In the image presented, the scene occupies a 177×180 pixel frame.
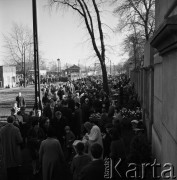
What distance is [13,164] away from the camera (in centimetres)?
755

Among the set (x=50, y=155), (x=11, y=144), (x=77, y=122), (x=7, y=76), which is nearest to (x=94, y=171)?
(x=50, y=155)

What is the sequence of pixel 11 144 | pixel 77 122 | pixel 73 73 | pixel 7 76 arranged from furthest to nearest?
pixel 73 73
pixel 7 76
pixel 77 122
pixel 11 144

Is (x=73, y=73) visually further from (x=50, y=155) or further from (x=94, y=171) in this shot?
(x=94, y=171)

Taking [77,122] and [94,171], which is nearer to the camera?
[94,171]

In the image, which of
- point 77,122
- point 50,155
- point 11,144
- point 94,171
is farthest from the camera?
point 77,122

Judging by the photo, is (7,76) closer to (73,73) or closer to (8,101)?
(73,73)

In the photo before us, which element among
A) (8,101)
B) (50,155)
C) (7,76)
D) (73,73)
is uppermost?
(73,73)

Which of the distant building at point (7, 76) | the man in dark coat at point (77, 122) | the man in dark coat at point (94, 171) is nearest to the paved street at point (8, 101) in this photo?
the man in dark coat at point (77, 122)

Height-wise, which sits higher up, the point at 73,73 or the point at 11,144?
the point at 73,73

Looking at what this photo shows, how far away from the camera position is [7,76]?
6638 cm

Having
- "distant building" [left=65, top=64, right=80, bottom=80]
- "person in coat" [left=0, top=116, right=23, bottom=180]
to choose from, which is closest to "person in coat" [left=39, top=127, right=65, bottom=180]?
"person in coat" [left=0, top=116, right=23, bottom=180]

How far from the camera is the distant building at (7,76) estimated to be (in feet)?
212

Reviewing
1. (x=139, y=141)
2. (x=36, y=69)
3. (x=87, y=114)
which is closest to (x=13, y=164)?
(x=139, y=141)

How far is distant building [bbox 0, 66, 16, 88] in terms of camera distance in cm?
6469
